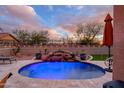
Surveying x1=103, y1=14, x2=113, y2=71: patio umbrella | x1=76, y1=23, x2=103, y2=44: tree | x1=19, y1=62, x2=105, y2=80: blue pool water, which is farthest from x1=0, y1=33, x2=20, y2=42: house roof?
x1=103, y1=14, x2=113, y2=71: patio umbrella

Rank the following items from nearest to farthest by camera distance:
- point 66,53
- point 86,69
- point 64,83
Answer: point 64,83 < point 86,69 < point 66,53

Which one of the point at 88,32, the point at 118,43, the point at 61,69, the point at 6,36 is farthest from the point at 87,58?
the point at 118,43

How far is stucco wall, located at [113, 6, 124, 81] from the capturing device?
5910mm

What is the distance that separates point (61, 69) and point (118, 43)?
23.9 ft

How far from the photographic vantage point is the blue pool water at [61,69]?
1112cm

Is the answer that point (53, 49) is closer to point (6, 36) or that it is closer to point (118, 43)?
point (6, 36)

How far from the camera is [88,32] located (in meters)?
15.0

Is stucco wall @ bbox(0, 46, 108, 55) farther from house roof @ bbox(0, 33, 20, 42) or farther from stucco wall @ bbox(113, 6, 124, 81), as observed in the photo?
stucco wall @ bbox(113, 6, 124, 81)

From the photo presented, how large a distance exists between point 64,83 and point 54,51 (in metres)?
7.32

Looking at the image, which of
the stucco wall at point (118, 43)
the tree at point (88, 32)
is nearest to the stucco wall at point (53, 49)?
the tree at point (88, 32)

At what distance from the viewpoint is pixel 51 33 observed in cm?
1508

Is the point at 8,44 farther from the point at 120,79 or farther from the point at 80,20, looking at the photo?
the point at 120,79

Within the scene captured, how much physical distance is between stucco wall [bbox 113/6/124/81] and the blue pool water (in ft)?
15.1
